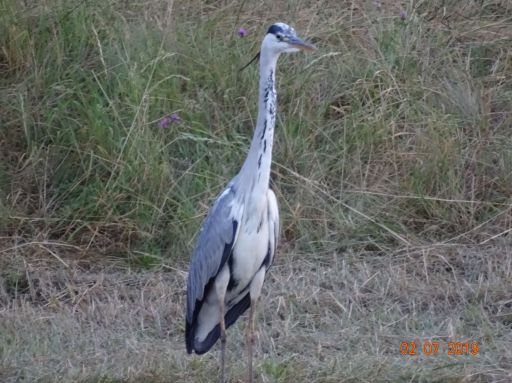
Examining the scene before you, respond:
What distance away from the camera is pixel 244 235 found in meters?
4.70

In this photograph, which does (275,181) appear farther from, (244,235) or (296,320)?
(244,235)

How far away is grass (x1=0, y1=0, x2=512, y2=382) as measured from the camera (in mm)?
5219

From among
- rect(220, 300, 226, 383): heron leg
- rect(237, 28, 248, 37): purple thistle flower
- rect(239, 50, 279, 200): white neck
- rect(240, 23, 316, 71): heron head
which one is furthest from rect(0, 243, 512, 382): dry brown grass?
rect(237, 28, 248, 37): purple thistle flower

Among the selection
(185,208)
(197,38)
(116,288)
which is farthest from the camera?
(197,38)

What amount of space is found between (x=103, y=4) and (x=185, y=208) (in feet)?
5.86

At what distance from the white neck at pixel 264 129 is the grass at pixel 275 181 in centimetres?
85

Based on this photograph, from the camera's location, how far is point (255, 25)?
7.47 meters

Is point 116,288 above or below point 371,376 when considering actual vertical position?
below

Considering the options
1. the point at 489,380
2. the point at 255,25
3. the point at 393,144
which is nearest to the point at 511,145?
the point at 393,144

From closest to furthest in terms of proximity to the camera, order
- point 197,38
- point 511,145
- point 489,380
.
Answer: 1. point 489,380
2. point 511,145
3. point 197,38

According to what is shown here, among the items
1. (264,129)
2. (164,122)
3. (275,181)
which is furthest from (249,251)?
(164,122)

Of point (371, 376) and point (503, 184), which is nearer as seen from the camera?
point (371, 376)

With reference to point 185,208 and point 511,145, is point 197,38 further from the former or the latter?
point 511,145
